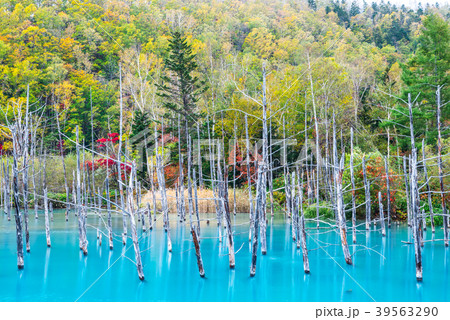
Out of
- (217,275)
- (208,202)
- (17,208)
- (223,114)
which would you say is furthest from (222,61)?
(17,208)

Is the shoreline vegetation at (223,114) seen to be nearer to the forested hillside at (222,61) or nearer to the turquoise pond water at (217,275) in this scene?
the forested hillside at (222,61)

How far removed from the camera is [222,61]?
35.2 meters

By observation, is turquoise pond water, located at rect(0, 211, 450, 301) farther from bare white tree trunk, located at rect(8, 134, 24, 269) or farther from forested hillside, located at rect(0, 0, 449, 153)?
forested hillside, located at rect(0, 0, 449, 153)

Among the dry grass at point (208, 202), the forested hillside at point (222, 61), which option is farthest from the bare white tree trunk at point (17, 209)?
the forested hillside at point (222, 61)

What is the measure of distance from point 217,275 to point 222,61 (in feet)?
91.4

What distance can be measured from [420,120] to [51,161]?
65.8 ft

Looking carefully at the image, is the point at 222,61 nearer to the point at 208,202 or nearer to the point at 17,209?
the point at 208,202

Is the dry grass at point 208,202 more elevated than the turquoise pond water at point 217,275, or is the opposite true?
the dry grass at point 208,202

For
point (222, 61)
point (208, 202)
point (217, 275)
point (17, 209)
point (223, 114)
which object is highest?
point (222, 61)

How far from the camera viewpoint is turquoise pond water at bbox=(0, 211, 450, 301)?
7.88 m

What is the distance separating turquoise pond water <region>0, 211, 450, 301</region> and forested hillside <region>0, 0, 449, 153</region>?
34.0 feet

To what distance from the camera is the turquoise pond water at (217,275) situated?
7.88m

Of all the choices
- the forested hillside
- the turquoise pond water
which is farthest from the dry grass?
the turquoise pond water

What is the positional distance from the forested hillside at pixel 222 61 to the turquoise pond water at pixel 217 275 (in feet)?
34.0
